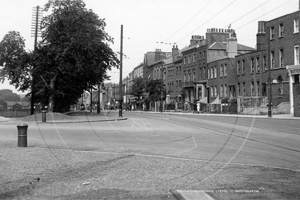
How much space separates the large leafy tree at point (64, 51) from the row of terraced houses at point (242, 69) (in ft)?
49.8

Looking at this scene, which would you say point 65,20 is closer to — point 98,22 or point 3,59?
point 98,22

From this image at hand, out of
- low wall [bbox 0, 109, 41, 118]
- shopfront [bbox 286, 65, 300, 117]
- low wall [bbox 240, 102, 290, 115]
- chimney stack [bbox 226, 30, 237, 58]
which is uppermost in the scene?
chimney stack [bbox 226, 30, 237, 58]

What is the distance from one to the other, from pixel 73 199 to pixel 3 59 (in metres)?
38.5

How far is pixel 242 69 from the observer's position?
184 feet

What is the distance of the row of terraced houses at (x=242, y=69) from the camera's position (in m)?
45.9

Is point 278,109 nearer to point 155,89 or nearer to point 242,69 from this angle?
point 242,69

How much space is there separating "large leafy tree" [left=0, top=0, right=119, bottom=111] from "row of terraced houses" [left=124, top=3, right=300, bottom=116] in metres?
15.2

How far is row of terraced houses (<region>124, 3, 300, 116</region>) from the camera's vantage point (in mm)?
45875

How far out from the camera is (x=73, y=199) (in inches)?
253

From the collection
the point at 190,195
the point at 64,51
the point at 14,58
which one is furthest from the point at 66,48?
the point at 190,195

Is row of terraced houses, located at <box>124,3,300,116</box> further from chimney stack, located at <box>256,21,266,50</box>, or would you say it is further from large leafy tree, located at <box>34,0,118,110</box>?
large leafy tree, located at <box>34,0,118,110</box>

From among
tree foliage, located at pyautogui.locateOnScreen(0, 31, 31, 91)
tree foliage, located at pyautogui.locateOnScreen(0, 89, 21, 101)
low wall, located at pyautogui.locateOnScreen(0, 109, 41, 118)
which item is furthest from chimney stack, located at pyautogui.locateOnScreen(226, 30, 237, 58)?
tree foliage, located at pyautogui.locateOnScreen(0, 89, 21, 101)

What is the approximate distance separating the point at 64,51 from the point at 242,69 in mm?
27496

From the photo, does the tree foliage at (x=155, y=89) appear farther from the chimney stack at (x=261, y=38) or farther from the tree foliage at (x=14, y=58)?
the tree foliage at (x=14, y=58)
